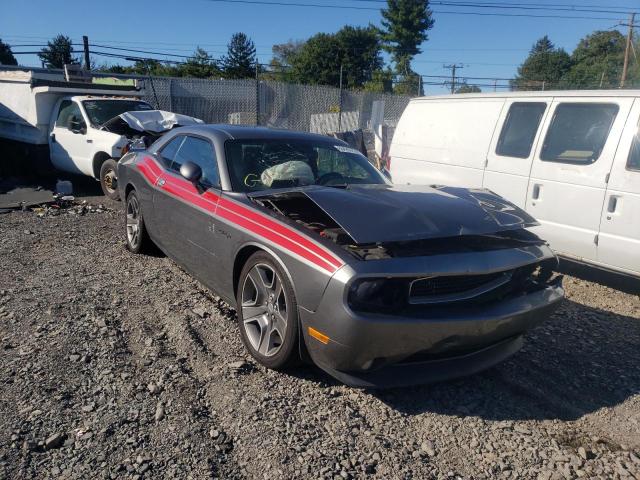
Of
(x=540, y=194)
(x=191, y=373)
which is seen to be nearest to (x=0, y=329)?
(x=191, y=373)

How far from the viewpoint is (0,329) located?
3838mm

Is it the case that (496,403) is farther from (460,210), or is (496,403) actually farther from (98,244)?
(98,244)

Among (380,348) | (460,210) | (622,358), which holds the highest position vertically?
(460,210)

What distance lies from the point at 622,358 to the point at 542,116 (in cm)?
298

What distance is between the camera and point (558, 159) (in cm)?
558

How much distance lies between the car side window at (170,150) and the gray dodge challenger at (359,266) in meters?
0.74

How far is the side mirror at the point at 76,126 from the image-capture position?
956 centimetres

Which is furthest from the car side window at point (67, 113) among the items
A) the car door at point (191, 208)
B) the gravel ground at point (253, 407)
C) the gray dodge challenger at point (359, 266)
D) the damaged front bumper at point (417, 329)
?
the damaged front bumper at point (417, 329)

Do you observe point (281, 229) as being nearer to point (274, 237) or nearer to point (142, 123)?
point (274, 237)

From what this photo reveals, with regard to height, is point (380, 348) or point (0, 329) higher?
point (380, 348)

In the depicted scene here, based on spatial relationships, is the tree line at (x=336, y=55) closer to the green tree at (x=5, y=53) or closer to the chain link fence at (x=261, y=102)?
the green tree at (x=5, y=53)

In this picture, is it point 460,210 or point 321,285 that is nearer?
point 321,285

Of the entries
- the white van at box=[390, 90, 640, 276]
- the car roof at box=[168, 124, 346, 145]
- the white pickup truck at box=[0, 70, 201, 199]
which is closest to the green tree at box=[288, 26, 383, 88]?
the white pickup truck at box=[0, 70, 201, 199]

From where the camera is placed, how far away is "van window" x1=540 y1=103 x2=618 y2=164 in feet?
17.3
